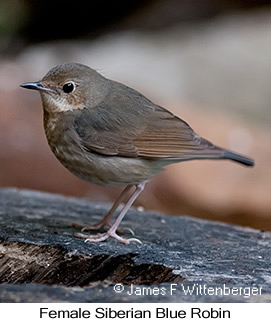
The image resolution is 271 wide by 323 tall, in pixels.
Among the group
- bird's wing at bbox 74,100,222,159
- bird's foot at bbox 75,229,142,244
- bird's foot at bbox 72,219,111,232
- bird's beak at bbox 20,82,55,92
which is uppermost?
bird's beak at bbox 20,82,55,92

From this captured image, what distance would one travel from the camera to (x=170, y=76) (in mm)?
11820

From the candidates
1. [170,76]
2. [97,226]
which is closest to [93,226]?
[97,226]

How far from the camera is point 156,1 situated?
1394cm

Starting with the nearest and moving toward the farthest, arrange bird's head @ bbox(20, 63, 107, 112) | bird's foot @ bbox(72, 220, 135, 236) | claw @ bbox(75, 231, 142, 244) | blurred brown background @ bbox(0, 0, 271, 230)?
claw @ bbox(75, 231, 142, 244) → bird's foot @ bbox(72, 220, 135, 236) → bird's head @ bbox(20, 63, 107, 112) → blurred brown background @ bbox(0, 0, 271, 230)

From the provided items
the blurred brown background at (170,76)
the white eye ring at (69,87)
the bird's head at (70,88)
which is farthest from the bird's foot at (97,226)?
the blurred brown background at (170,76)

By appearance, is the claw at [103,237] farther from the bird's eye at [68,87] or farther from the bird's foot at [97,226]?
the bird's eye at [68,87]

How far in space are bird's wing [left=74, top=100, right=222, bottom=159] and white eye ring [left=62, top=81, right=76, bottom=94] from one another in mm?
170

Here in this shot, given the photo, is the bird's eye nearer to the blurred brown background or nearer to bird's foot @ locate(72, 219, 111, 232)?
bird's foot @ locate(72, 219, 111, 232)

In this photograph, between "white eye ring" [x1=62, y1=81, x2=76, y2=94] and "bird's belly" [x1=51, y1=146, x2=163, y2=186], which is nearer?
"bird's belly" [x1=51, y1=146, x2=163, y2=186]

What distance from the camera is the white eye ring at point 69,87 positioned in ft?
14.9

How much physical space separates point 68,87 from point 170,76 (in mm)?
7403

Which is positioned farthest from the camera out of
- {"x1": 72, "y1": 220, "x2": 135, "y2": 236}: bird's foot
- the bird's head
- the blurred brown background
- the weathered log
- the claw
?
the blurred brown background

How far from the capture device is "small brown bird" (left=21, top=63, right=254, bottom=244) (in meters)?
4.41

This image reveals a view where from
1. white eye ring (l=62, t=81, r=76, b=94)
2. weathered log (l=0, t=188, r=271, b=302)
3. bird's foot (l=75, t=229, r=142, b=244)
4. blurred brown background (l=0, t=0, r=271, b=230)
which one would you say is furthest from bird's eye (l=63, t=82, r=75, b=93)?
blurred brown background (l=0, t=0, r=271, b=230)
